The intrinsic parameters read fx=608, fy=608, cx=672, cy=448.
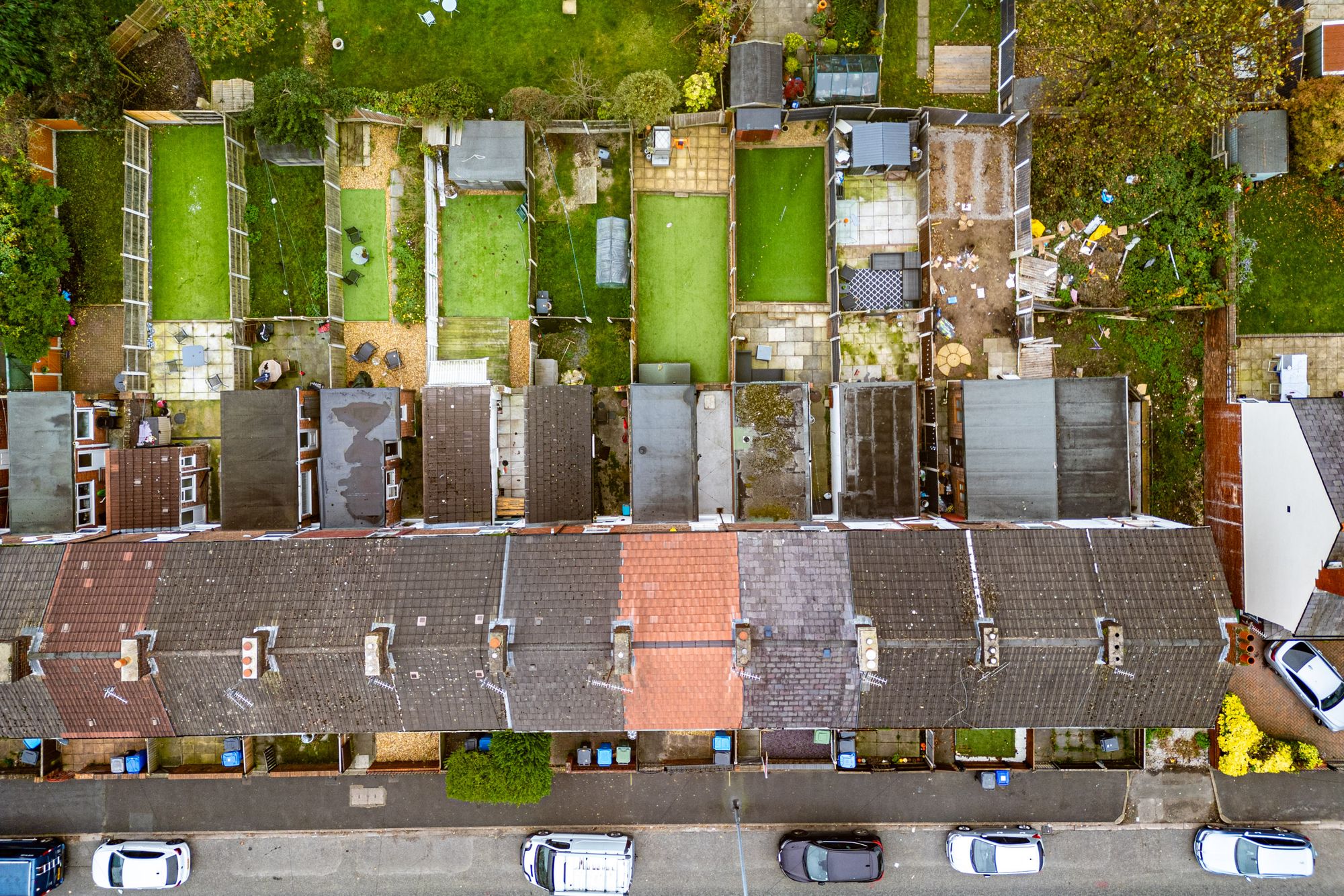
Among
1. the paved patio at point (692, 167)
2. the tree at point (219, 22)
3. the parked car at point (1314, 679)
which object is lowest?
the parked car at point (1314, 679)

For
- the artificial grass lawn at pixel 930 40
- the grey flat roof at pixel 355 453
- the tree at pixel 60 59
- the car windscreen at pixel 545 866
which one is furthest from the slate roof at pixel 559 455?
the tree at pixel 60 59

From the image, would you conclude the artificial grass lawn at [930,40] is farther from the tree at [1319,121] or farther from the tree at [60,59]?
the tree at [60,59]

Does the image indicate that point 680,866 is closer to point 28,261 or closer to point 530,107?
point 530,107

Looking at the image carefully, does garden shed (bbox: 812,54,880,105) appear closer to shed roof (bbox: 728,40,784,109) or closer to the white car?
shed roof (bbox: 728,40,784,109)

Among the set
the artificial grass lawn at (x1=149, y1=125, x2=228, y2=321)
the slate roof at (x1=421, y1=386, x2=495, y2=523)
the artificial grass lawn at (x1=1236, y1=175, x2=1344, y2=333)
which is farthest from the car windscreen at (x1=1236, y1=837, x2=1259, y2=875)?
the artificial grass lawn at (x1=149, y1=125, x2=228, y2=321)

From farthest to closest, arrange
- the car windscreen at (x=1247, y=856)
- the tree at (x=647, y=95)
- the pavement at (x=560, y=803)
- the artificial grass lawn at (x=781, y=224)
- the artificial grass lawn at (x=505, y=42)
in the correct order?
the artificial grass lawn at (x=781, y=224)
the artificial grass lawn at (x=505, y=42)
the pavement at (x=560, y=803)
the car windscreen at (x=1247, y=856)
the tree at (x=647, y=95)
